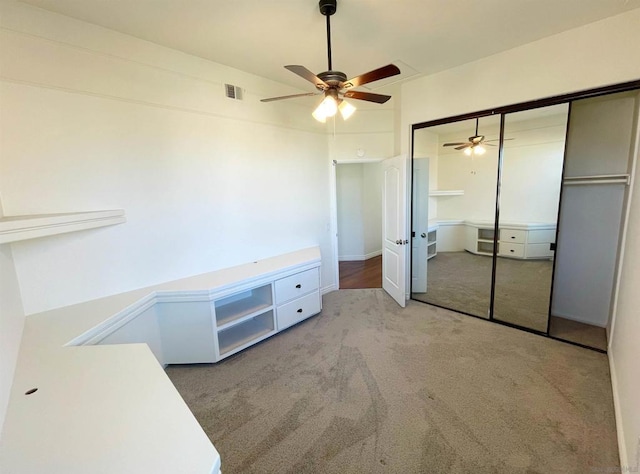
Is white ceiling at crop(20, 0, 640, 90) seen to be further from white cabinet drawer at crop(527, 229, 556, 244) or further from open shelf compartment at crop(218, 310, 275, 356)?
open shelf compartment at crop(218, 310, 275, 356)

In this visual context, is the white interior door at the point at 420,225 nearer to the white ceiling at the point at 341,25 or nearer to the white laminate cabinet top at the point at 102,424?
the white ceiling at the point at 341,25

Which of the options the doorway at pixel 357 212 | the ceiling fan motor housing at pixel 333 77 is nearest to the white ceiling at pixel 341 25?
the ceiling fan motor housing at pixel 333 77

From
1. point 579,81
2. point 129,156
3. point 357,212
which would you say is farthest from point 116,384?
point 357,212

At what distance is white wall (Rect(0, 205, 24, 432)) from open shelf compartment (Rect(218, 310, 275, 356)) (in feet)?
4.95

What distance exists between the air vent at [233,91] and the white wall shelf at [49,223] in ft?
5.60

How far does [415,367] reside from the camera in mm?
2578

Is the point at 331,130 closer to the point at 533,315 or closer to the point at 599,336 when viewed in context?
the point at 533,315

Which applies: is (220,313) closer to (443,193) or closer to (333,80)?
(333,80)

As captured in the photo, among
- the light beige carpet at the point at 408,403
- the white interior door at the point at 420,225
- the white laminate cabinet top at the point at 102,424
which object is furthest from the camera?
the white interior door at the point at 420,225

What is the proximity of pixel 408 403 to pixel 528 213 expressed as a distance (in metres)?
2.64

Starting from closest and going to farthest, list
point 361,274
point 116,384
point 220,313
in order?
point 116,384
point 220,313
point 361,274

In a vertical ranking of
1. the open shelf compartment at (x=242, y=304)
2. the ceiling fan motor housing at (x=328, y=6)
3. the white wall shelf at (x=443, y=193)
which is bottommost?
the open shelf compartment at (x=242, y=304)

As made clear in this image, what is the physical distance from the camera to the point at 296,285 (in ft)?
11.1

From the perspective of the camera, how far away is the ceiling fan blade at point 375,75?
6.12 feet
